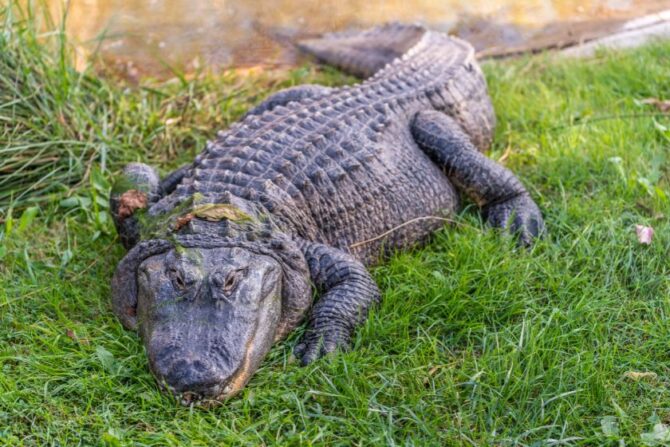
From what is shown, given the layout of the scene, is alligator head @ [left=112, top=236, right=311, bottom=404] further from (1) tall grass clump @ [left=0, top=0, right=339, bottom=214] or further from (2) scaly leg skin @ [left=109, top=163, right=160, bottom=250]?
(1) tall grass clump @ [left=0, top=0, right=339, bottom=214]

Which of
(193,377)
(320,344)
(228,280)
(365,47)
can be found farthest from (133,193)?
(365,47)

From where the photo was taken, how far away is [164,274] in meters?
3.23

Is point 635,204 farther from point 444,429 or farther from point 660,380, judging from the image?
point 444,429

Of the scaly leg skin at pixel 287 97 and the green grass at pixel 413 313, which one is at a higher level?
the scaly leg skin at pixel 287 97

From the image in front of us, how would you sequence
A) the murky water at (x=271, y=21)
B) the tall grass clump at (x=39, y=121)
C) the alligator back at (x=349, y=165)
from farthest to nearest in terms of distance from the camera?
the murky water at (x=271, y=21), the tall grass clump at (x=39, y=121), the alligator back at (x=349, y=165)

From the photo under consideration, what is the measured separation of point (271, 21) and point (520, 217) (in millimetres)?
4087

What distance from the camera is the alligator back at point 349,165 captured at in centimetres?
377

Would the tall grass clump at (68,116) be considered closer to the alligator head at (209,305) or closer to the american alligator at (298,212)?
the american alligator at (298,212)

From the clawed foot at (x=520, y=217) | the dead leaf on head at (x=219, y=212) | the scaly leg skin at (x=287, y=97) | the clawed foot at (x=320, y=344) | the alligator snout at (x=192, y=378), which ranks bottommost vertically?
the clawed foot at (x=320, y=344)

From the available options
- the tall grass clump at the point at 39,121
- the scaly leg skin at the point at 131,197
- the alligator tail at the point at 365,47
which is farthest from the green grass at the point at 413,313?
the alligator tail at the point at 365,47

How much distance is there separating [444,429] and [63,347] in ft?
5.49

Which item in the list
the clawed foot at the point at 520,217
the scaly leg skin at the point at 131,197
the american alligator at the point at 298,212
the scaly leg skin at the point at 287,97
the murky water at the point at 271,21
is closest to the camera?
the american alligator at the point at 298,212

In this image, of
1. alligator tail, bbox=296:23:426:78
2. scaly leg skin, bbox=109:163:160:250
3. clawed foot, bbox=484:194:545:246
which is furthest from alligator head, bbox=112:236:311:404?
alligator tail, bbox=296:23:426:78

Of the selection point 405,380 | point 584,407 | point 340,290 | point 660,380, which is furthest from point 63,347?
point 660,380
